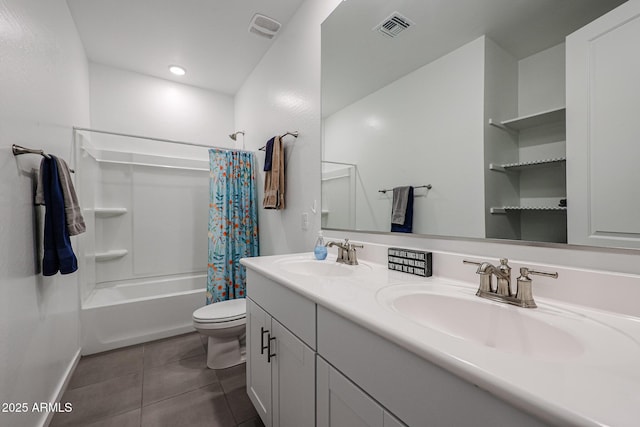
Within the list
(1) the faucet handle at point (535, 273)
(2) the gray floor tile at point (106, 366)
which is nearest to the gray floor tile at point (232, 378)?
(2) the gray floor tile at point (106, 366)

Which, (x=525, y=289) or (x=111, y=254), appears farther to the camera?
(x=111, y=254)

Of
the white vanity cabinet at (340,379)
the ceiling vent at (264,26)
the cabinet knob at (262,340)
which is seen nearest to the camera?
the white vanity cabinet at (340,379)

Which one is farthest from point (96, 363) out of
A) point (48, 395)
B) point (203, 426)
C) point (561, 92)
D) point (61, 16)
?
point (561, 92)

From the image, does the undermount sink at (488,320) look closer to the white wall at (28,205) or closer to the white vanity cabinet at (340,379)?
the white vanity cabinet at (340,379)

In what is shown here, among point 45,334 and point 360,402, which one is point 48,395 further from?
point 360,402

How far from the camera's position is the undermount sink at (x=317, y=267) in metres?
1.30

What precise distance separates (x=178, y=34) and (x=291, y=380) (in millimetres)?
2681

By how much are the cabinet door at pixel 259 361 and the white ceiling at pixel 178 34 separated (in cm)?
208

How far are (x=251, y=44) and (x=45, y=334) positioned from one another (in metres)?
2.49

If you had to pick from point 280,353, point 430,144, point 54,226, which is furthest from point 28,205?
point 430,144

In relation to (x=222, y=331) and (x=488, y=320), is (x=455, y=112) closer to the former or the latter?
(x=488, y=320)

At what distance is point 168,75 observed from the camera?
2826 millimetres

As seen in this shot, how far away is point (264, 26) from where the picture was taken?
6.84ft

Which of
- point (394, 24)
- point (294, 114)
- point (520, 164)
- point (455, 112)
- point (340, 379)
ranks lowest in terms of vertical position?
point (340, 379)
